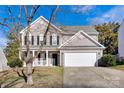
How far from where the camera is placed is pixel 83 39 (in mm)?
21453

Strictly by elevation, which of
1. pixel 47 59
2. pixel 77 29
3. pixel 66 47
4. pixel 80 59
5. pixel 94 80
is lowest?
pixel 94 80

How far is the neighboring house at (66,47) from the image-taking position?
67.3ft

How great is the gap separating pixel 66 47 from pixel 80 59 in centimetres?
209

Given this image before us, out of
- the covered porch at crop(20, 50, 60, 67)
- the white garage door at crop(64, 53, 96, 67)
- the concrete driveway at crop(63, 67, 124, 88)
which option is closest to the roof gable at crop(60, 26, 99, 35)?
the covered porch at crop(20, 50, 60, 67)

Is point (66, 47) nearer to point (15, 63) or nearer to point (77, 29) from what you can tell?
point (77, 29)

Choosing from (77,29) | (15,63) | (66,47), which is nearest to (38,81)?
Result: (15,63)

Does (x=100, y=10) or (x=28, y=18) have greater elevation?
(x=100, y=10)

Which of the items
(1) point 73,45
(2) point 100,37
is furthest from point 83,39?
(2) point 100,37

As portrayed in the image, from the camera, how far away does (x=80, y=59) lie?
804 inches

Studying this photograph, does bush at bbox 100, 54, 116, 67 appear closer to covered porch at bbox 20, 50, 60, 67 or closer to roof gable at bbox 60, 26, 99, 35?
roof gable at bbox 60, 26, 99, 35

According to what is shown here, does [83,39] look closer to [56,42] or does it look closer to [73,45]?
[73,45]

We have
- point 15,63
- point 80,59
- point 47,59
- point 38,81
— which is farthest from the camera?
point 47,59

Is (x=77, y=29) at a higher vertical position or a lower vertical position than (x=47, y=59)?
higher
